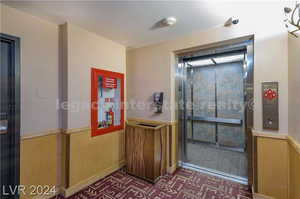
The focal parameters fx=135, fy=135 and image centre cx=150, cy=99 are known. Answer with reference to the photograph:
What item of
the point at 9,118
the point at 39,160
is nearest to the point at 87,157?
the point at 39,160

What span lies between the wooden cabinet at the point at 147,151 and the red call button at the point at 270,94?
153 cm

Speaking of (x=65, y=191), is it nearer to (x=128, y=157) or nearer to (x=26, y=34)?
(x=128, y=157)

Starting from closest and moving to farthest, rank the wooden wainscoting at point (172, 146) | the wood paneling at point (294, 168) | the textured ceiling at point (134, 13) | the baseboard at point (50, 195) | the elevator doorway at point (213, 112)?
the wood paneling at point (294, 168)
the textured ceiling at point (134, 13)
the baseboard at point (50, 195)
the wooden wainscoting at point (172, 146)
the elevator doorway at point (213, 112)

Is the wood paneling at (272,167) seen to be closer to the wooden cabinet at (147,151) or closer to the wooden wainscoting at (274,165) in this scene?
the wooden wainscoting at (274,165)

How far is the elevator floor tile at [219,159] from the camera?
2557 millimetres

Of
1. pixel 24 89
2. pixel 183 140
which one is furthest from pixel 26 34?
pixel 183 140

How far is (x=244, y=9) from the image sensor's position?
169 centimetres

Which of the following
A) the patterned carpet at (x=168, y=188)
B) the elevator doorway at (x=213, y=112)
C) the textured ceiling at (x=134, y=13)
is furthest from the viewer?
the elevator doorway at (x=213, y=112)

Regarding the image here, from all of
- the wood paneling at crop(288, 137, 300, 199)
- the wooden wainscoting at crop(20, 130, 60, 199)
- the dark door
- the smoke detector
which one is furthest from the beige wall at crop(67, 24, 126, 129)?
the wood paneling at crop(288, 137, 300, 199)

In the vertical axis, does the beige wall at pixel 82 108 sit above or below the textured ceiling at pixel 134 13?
below

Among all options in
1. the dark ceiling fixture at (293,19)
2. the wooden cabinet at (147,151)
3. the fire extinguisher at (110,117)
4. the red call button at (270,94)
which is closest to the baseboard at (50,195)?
the wooden cabinet at (147,151)

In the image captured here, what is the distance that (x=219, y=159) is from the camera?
296 centimetres

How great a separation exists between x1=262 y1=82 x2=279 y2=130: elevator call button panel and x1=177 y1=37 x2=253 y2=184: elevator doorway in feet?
2.85

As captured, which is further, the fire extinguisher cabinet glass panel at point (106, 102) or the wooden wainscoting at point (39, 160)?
the fire extinguisher cabinet glass panel at point (106, 102)
